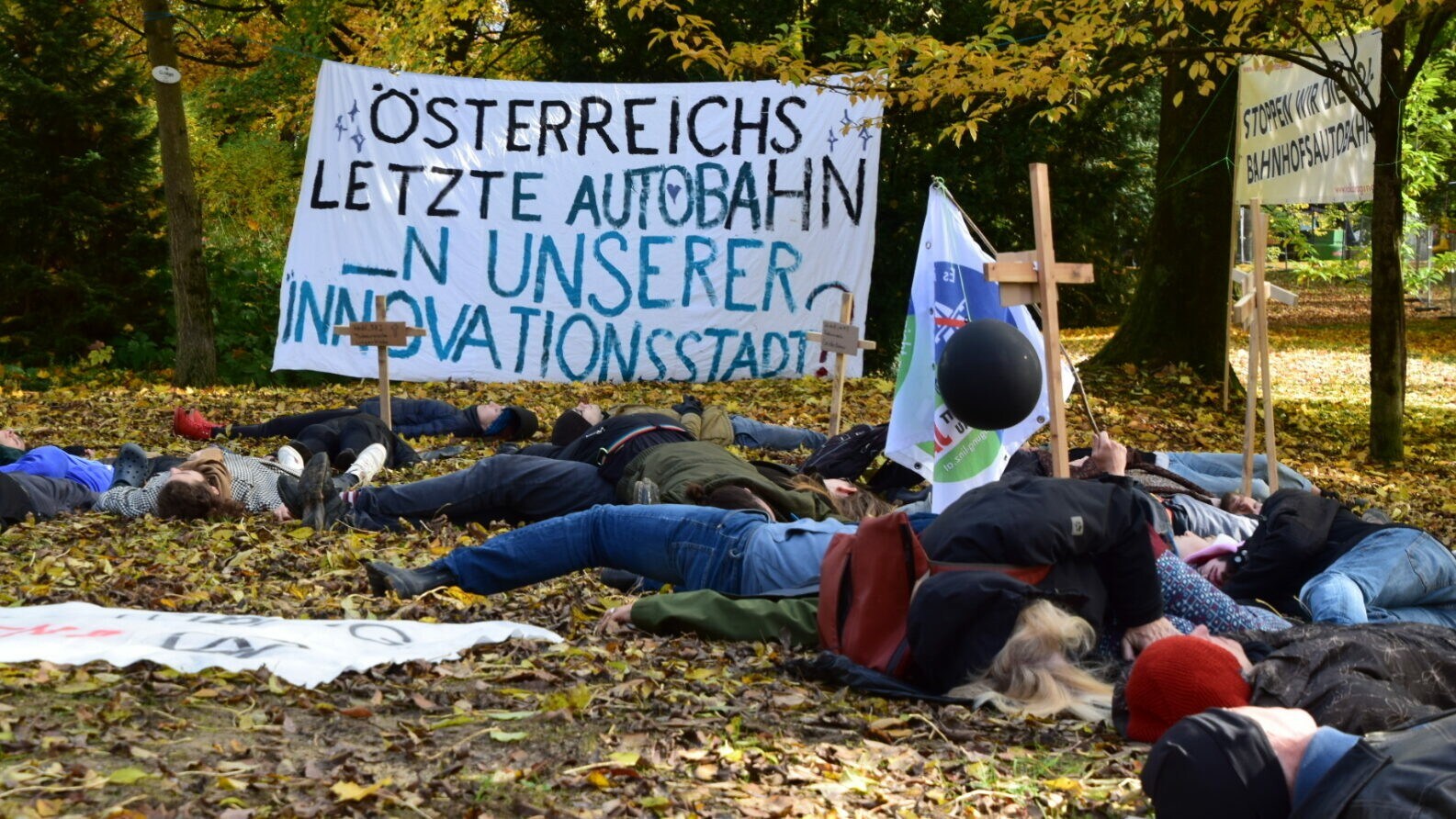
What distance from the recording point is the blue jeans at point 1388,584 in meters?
4.64

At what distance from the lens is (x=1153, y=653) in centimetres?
371

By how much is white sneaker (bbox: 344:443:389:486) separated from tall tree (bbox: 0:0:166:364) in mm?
7562

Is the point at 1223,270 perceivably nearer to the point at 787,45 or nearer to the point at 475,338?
the point at 787,45

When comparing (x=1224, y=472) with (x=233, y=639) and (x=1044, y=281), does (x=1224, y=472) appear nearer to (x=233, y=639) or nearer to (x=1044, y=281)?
(x=1044, y=281)

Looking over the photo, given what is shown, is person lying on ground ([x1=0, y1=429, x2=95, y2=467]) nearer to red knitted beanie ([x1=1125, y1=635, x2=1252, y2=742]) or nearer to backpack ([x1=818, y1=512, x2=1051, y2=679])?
backpack ([x1=818, y1=512, x2=1051, y2=679])

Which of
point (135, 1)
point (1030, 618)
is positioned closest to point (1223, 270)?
point (1030, 618)

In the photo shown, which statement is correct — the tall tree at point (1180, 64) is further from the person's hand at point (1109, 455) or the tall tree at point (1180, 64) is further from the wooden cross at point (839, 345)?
the person's hand at point (1109, 455)

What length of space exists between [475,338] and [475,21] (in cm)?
653

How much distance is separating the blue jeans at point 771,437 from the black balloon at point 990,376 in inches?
145

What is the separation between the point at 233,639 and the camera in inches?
166

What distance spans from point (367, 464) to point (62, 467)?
145cm

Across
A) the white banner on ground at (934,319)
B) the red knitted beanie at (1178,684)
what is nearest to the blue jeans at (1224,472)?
the white banner on ground at (934,319)

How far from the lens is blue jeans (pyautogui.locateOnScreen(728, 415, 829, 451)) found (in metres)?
9.09

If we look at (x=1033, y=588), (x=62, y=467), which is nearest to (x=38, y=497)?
(x=62, y=467)
